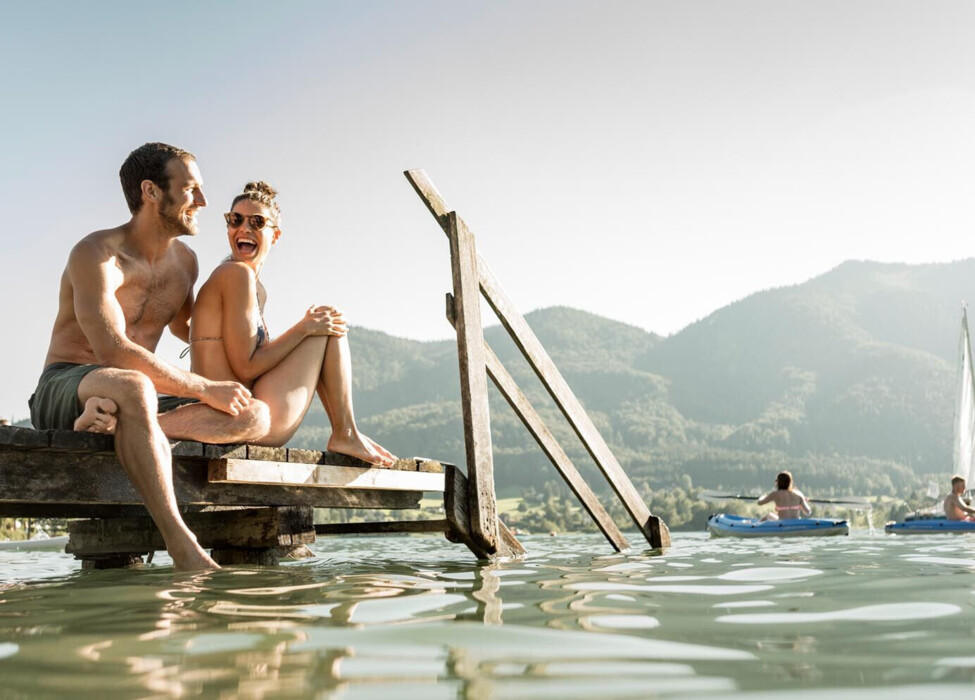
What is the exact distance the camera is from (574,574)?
4.41 meters

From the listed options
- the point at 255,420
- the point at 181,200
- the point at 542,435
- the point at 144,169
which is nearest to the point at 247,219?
the point at 181,200

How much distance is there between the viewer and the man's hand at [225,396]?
4395 millimetres

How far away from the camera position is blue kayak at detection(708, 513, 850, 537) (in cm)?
1980

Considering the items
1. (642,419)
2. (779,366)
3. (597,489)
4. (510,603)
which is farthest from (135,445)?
(779,366)

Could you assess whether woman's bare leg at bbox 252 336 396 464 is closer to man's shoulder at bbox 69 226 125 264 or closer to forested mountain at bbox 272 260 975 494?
man's shoulder at bbox 69 226 125 264

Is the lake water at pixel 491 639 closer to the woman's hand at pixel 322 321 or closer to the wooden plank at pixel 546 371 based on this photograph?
the woman's hand at pixel 322 321

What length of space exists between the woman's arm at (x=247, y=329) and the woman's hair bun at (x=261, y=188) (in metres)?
0.54

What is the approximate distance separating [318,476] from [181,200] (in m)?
1.63

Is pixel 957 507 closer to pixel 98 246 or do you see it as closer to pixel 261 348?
pixel 261 348

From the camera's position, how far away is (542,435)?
24.0 feet

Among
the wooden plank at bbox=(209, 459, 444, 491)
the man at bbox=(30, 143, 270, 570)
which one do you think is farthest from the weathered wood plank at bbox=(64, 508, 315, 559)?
the man at bbox=(30, 143, 270, 570)

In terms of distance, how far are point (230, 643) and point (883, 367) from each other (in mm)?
181219

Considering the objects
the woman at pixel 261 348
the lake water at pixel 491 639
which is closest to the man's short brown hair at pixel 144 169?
the woman at pixel 261 348

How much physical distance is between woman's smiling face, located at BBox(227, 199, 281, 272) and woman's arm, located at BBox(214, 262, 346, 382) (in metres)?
0.27
